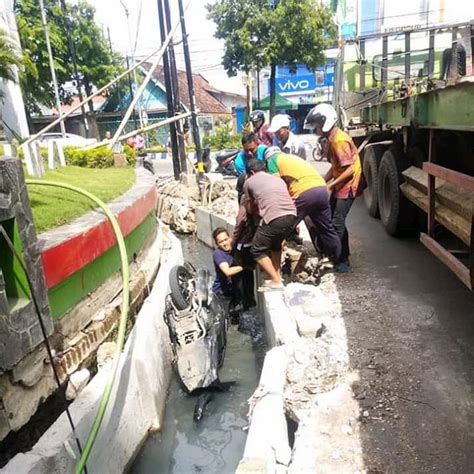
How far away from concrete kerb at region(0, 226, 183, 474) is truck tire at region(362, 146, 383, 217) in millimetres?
3210

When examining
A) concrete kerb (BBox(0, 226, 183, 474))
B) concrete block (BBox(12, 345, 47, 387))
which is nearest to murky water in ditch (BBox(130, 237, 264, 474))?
concrete kerb (BBox(0, 226, 183, 474))

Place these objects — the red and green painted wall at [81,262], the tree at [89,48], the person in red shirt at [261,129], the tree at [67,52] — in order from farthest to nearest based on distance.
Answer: the tree at [89,48], the tree at [67,52], the person in red shirt at [261,129], the red and green painted wall at [81,262]

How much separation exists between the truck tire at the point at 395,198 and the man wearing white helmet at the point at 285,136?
3.30 feet

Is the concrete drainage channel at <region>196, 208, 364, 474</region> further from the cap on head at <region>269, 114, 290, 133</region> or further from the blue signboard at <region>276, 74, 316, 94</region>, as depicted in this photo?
the blue signboard at <region>276, 74, 316, 94</region>

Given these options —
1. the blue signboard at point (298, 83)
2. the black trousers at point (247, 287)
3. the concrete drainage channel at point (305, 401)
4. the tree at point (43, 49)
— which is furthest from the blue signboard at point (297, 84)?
the concrete drainage channel at point (305, 401)

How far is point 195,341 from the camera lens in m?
4.07

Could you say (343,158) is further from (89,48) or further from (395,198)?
(89,48)

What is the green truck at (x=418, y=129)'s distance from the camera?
3.07m

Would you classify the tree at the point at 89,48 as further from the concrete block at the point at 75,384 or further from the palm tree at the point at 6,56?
the concrete block at the point at 75,384

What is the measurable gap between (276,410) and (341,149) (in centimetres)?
271

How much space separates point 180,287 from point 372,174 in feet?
10.3

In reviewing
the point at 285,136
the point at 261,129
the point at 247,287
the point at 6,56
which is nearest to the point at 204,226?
the point at 261,129

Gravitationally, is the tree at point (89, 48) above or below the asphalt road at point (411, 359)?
above

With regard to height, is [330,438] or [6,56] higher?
[6,56]
